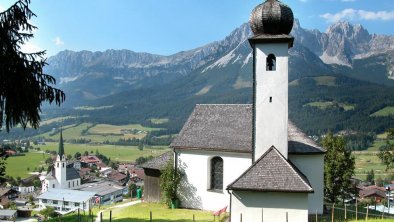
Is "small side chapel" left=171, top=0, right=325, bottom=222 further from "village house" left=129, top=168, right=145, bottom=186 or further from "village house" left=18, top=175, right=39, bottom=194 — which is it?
"village house" left=18, top=175, right=39, bottom=194

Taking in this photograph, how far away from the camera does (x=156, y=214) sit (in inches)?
1003

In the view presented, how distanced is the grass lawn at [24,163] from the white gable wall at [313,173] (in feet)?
396

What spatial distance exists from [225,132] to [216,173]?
2.72 meters

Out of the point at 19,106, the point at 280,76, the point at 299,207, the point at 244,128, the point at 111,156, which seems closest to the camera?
the point at 19,106

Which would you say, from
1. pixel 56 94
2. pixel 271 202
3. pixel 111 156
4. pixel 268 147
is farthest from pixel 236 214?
pixel 111 156

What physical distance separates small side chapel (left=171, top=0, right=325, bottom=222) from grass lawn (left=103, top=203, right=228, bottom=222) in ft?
4.33

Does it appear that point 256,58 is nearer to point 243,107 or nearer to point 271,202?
point 243,107

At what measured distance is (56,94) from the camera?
40.2 ft

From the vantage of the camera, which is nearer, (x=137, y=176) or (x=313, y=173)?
(x=313, y=173)

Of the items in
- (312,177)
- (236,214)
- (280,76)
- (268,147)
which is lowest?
(236,214)

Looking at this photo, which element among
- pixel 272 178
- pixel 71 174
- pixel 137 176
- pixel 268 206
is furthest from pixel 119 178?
pixel 272 178

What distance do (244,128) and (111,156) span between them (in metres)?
169

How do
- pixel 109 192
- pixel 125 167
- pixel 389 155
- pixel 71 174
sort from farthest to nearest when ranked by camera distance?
pixel 125 167, pixel 71 174, pixel 109 192, pixel 389 155

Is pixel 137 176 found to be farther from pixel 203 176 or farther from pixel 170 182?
pixel 203 176
